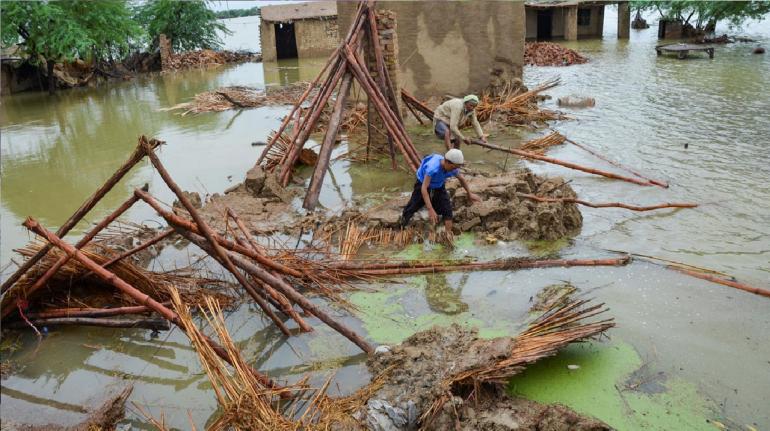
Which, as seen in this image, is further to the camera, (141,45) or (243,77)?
(141,45)

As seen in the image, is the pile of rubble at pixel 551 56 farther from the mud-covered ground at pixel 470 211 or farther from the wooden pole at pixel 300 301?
the wooden pole at pixel 300 301

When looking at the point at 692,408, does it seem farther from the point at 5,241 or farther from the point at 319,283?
the point at 5,241

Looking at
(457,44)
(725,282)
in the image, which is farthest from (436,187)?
(457,44)

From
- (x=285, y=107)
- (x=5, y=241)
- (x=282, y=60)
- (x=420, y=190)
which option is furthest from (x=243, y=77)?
(x=420, y=190)

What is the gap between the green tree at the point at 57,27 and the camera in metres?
16.2

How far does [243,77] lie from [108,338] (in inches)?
742

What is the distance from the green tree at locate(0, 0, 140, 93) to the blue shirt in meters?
14.6

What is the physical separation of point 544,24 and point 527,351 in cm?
2943

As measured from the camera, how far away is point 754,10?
2270 cm

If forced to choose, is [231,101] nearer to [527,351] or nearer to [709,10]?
[527,351]

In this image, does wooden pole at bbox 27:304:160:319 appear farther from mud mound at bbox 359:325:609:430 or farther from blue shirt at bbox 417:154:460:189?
blue shirt at bbox 417:154:460:189

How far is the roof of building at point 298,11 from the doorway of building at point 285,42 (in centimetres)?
185

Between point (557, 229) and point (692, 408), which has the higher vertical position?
point (557, 229)

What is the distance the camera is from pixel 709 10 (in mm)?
23156
